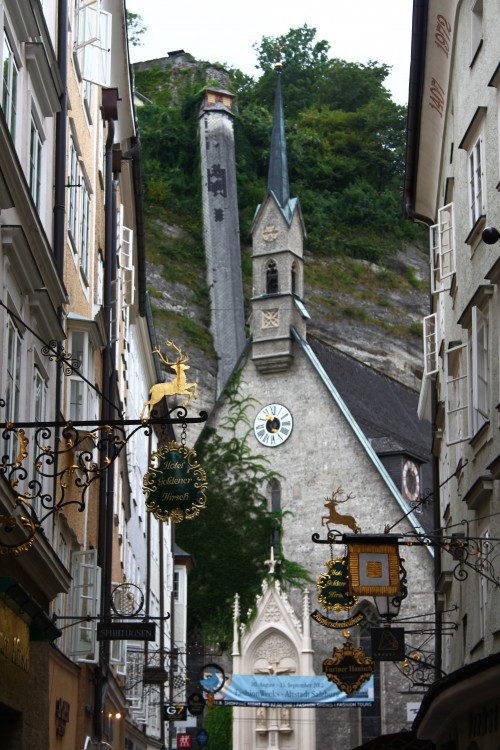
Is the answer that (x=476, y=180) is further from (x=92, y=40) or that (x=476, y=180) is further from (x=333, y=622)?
(x=333, y=622)

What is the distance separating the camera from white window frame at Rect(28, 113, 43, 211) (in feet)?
45.8

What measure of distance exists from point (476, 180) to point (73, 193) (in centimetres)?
→ 483

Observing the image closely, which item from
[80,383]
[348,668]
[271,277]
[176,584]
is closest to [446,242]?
[80,383]

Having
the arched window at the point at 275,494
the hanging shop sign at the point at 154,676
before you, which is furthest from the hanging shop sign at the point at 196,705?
the arched window at the point at 275,494

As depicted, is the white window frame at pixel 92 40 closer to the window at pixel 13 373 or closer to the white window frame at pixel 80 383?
the white window frame at pixel 80 383

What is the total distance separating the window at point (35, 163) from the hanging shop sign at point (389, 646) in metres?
8.55

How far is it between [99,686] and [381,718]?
23.7 metres

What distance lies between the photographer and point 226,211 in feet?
201

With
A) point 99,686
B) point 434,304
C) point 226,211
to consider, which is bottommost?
point 99,686

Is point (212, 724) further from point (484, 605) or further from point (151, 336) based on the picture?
point (484, 605)

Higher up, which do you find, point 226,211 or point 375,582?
point 226,211

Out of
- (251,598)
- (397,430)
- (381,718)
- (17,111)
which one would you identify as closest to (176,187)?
(397,430)

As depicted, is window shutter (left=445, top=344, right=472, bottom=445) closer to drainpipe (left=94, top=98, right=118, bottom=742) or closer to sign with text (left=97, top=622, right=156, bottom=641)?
sign with text (left=97, top=622, right=156, bottom=641)

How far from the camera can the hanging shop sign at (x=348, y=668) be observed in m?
23.5
